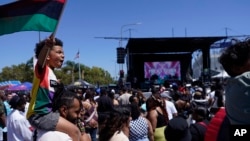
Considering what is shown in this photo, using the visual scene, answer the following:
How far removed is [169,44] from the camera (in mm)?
35969

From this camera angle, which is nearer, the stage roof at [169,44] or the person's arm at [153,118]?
the person's arm at [153,118]

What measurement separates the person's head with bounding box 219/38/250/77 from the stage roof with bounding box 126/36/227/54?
31.4 meters

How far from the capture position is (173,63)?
37.0 meters

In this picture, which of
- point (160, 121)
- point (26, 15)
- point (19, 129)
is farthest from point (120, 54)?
point (26, 15)

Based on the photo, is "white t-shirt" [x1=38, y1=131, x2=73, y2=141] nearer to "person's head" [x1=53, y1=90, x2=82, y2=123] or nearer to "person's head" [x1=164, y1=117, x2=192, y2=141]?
"person's head" [x1=53, y1=90, x2=82, y2=123]

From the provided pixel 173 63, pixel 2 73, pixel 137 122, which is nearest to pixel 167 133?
pixel 137 122

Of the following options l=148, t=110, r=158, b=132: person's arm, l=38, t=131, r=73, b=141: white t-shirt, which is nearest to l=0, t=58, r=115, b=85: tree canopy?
l=148, t=110, r=158, b=132: person's arm

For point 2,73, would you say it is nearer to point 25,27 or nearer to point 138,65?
point 138,65

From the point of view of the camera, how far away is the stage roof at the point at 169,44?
34094 mm

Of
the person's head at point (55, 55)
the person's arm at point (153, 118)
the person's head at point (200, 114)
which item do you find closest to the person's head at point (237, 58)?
the person's head at point (55, 55)

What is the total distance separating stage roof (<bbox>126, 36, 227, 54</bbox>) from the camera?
112 ft

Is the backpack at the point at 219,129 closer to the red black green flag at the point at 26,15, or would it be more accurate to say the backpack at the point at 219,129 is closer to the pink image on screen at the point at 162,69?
the red black green flag at the point at 26,15

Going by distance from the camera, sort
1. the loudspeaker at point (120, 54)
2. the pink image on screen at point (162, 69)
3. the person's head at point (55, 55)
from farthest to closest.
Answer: the pink image on screen at point (162, 69) → the loudspeaker at point (120, 54) → the person's head at point (55, 55)

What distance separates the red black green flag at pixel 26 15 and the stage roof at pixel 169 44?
28646 mm
